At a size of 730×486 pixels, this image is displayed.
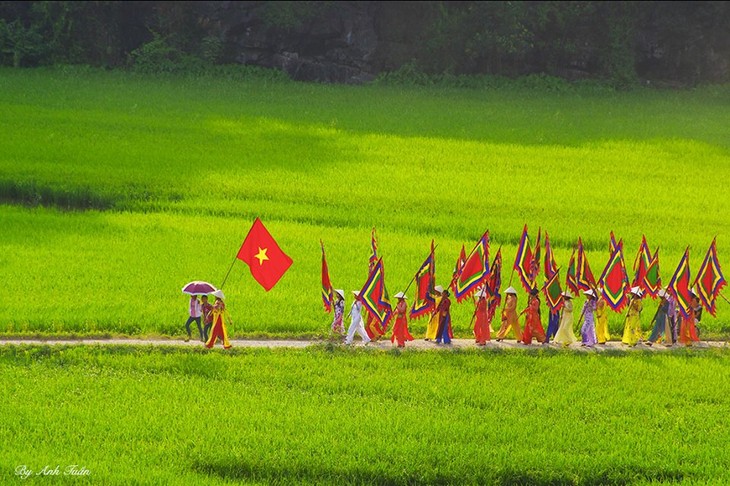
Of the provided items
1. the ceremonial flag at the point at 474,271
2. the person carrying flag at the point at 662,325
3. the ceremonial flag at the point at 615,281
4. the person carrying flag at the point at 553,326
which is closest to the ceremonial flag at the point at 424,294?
the ceremonial flag at the point at 474,271

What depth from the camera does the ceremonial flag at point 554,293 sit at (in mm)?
17344

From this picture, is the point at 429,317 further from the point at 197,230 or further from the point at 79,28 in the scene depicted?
the point at 79,28

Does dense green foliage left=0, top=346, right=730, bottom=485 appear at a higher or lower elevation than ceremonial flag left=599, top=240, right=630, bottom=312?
lower

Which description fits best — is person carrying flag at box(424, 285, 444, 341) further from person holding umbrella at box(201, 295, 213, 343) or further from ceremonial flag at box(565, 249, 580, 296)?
person holding umbrella at box(201, 295, 213, 343)

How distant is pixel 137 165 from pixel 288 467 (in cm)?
1714

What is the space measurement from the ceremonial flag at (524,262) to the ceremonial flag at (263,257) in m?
3.40

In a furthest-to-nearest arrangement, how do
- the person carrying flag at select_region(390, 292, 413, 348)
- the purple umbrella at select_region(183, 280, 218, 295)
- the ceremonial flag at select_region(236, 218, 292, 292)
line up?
the person carrying flag at select_region(390, 292, 413, 348) < the ceremonial flag at select_region(236, 218, 292, 292) < the purple umbrella at select_region(183, 280, 218, 295)

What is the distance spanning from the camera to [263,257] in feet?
54.6

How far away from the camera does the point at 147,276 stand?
2017 centimetres

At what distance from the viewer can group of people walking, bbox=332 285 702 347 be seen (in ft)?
56.2

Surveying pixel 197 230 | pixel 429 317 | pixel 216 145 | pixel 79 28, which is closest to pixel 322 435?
pixel 429 317

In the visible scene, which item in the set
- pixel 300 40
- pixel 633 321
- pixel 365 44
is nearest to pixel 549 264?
pixel 633 321

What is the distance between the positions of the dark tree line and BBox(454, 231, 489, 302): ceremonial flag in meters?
30.9

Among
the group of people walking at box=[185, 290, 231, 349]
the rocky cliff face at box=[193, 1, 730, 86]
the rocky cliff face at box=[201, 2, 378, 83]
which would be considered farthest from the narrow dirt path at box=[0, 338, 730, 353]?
the rocky cliff face at box=[201, 2, 378, 83]
